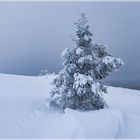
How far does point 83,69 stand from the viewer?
1891 cm

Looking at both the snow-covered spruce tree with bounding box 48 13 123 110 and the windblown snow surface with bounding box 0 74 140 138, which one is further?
the snow-covered spruce tree with bounding box 48 13 123 110

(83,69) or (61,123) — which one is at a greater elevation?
(83,69)

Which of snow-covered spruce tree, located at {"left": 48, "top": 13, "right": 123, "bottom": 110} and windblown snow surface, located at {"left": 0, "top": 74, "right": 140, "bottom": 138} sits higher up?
snow-covered spruce tree, located at {"left": 48, "top": 13, "right": 123, "bottom": 110}

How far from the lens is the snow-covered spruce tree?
1841 centimetres

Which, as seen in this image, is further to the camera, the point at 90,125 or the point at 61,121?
the point at 61,121

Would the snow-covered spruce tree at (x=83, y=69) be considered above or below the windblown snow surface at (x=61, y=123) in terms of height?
above

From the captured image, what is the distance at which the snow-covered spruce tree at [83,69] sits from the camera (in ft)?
60.4

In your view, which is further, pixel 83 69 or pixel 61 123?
pixel 83 69

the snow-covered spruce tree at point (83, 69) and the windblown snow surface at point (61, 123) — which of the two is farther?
the snow-covered spruce tree at point (83, 69)

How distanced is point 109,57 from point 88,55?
1130 mm

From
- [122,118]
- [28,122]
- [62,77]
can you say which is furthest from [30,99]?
[122,118]

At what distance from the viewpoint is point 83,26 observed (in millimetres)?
18656

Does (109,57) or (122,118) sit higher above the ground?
(109,57)

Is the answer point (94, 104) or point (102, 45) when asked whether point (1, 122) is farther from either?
point (102, 45)
